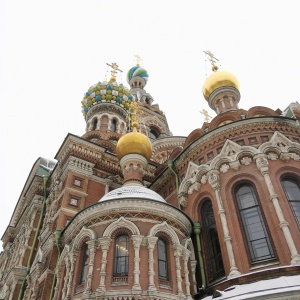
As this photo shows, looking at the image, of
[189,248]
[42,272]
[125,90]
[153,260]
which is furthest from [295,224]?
[125,90]

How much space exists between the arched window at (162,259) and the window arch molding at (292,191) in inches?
129

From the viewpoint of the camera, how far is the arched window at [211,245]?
31.0 feet

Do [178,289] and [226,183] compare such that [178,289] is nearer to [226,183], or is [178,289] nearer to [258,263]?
[258,263]

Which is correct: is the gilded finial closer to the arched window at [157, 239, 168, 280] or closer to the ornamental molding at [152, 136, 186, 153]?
the ornamental molding at [152, 136, 186, 153]

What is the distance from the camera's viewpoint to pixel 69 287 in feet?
29.0

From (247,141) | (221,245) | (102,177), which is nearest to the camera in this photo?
(221,245)

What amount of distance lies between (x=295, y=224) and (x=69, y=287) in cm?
556

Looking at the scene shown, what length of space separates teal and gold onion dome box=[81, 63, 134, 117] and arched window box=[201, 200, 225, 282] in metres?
12.3

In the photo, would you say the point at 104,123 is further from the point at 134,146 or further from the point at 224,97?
the point at 134,146

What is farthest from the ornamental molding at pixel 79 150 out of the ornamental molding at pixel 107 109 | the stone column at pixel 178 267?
the ornamental molding at pixel 107 109

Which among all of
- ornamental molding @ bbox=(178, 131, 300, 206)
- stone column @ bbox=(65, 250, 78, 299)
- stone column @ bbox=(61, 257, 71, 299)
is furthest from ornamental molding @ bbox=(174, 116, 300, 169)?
stone column @ bbox=(61, 257, 71, 299)

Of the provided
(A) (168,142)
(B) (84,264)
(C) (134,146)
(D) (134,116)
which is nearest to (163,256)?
(B) (84,264)

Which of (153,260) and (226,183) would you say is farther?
(226,183)

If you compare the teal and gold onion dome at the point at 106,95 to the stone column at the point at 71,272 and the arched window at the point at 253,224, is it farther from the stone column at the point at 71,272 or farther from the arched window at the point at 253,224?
the stone column at the point at 71,272
